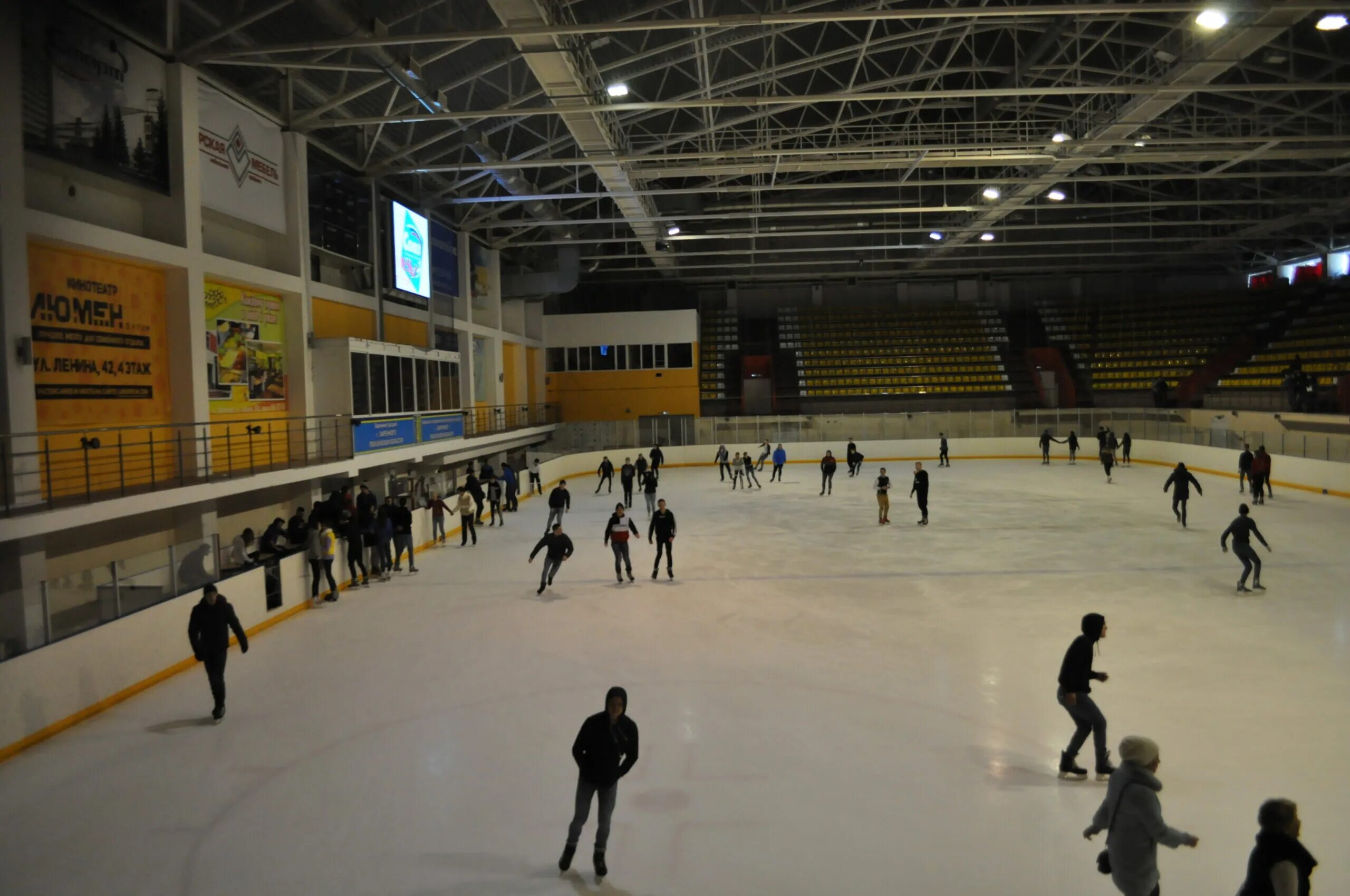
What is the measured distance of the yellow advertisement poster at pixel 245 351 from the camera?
15.4 meters

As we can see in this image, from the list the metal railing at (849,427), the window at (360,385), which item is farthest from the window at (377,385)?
the metal railing at (849,427)

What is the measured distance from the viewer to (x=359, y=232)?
66.7 feet

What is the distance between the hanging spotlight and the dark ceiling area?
7.8 inches

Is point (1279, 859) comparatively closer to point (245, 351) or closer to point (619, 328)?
point (245, 351)

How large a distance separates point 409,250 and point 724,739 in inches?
729

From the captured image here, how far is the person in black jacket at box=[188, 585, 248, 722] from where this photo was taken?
25.7 ft

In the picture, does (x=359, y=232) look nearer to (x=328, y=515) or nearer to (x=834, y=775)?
(x=328, y=515)

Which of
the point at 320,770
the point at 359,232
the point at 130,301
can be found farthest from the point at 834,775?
the point at 359,232

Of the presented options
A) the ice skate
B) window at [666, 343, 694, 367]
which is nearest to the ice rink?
the ice skate

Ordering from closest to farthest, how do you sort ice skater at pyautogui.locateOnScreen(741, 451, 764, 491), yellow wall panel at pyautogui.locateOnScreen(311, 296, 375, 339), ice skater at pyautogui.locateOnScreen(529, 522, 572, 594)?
1. ice skater at pyautogui.locateOnScreen(529, 522, 572, 594)
2. yellow wall panel at pyautogui.locateOnScreen(311, 296, 375, 339)
3. ice skater at pyautogui.locateOnScreen(741, 451, 764, 491)

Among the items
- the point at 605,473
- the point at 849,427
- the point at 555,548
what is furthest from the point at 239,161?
the point at 849,427

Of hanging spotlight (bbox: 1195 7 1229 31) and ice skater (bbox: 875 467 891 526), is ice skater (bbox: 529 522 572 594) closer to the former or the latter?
ice skater (bbox: 875 467 891 526)

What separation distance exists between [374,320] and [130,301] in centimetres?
884

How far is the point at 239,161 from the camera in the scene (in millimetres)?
15391
